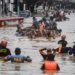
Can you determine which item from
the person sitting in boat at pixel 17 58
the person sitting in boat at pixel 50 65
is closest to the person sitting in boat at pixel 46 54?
the person sitting in boat at pixel 50 65

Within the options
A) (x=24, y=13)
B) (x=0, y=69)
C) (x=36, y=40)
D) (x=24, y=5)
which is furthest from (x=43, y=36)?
(x=24, y=5)

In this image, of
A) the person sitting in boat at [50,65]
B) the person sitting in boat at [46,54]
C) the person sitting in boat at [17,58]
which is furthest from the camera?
the person sitting in boat at [17,58]

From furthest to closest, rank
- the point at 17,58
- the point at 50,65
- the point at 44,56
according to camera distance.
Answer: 1. the point at 44,56
2. the point at 17,58
3. the point at 50,65

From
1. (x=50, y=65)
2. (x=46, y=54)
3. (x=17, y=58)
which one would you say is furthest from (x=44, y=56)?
(x=50, y=65)

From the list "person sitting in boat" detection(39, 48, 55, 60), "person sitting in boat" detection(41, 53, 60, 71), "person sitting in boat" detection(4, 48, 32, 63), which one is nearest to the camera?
"person sitting in boat" detection(41, 53, 60, 71)

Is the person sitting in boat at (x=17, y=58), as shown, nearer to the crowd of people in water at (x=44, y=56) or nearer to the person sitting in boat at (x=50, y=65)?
the crowd of people in water at (x=44, y=56)

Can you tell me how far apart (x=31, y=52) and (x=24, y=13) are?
60051mm

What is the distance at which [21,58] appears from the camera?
73.7ft

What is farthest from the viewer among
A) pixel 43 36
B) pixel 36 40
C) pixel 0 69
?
pixel 43 36

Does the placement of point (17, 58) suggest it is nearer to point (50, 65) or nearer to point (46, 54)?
point (46, 54)

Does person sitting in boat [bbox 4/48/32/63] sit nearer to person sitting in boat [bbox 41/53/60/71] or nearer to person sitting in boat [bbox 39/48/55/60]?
person sitting in boat [bbox 39/48/55/60]

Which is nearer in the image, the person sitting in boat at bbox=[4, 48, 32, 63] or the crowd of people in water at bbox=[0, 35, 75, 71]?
the crowd of people in water at bbox=[0, 35, 75, 71]

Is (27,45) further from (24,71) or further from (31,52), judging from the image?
(24,71)

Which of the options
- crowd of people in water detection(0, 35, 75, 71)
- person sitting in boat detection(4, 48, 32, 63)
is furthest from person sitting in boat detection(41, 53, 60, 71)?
person sitting in boat detection(4, 48, 32, 63)
